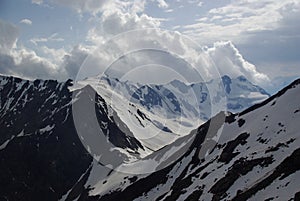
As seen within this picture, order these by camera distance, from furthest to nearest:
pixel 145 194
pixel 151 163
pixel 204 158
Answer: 1. pixel 151 163
2. pixel 145 194
3. pixel 204 158

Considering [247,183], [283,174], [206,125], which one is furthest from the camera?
[206,125]

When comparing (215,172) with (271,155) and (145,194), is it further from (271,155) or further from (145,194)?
(145,194)

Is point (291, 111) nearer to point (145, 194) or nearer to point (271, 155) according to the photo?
point (271, 155)

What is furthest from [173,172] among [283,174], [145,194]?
[283,174]

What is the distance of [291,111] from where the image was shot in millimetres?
101438

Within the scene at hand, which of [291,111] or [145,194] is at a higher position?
[291,111]

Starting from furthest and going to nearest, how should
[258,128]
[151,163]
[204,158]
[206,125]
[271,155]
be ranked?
[151,163]
[206,125]
[204,158]
[258,128]
[271,155]

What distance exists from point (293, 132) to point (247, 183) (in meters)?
21.3

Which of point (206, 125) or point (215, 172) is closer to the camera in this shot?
point (215, 172)

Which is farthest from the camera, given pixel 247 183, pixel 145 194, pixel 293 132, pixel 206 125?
pixel 206 125

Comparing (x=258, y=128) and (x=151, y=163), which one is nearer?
(x=258, y=128)

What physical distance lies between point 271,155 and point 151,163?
7606cm

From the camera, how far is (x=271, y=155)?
3191 inches

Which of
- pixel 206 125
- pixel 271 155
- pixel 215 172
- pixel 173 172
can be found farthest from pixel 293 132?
pixel 206 125
